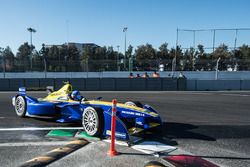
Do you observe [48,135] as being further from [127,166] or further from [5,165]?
[127,166]

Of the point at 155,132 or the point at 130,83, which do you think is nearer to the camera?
the point at 155,132

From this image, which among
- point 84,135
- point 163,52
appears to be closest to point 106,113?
point 84,135

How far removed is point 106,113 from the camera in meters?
6.10

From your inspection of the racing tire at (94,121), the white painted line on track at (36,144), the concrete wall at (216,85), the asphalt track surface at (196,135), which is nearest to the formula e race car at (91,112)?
the racing tire at (94,121)

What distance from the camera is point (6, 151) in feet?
17.5

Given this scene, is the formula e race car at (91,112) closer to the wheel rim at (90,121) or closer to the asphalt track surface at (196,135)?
the wheel rim at (90,121)

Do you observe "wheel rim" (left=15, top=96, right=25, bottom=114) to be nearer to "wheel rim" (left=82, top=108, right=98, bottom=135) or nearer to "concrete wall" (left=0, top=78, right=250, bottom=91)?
"wheel rim" (left=82, top=108, right=98, bottom=135)

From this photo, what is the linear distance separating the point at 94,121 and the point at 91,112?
23cm

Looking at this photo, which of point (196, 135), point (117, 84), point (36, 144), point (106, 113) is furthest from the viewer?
point (117, 84)

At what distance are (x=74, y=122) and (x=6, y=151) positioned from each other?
2.71 m

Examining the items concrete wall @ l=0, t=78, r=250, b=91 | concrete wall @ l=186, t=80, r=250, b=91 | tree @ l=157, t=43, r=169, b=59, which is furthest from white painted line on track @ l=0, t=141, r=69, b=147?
tree @ l=157, t=43, r=169, b=59

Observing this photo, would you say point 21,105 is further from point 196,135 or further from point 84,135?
point 196,135

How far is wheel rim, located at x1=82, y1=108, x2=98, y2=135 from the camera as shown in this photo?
6.20 m

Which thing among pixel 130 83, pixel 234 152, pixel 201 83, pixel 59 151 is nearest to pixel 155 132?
pixel 234 152
